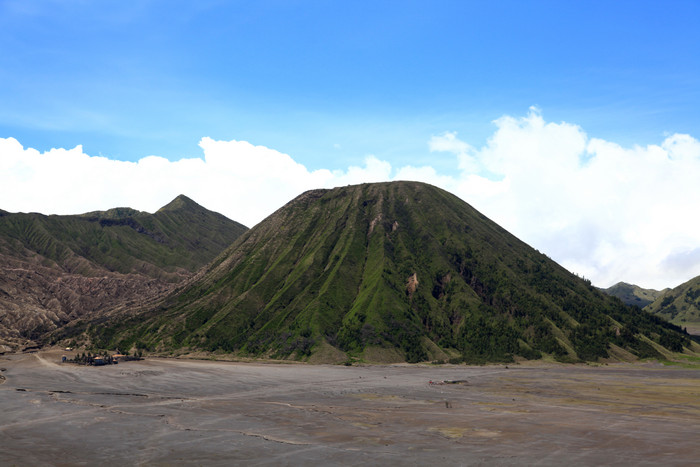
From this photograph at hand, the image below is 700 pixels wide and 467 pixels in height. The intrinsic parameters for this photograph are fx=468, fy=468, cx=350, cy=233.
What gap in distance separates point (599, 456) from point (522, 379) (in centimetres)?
7209

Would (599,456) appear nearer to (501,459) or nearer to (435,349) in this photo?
(501,459)

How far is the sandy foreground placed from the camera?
42.7 meters

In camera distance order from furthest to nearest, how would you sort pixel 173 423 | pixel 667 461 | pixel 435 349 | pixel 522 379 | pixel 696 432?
pixel 435 349, pixel 522 379, pixel 173 423, pixel 696 432, pixel 667 461

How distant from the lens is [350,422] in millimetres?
57906

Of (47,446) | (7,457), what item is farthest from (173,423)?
(7,457)

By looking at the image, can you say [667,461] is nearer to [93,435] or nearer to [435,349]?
[93,435]

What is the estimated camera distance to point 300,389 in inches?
3600

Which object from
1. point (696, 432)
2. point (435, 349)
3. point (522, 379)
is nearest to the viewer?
point (696, 432)

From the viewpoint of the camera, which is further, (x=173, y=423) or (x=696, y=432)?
(x=173, y=423)

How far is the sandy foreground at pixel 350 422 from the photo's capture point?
42688mm

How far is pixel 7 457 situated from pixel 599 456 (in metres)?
53.8

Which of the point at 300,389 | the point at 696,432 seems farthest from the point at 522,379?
the point at 696,432

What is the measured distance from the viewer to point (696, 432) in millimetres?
51281

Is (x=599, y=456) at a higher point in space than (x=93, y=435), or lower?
higher
